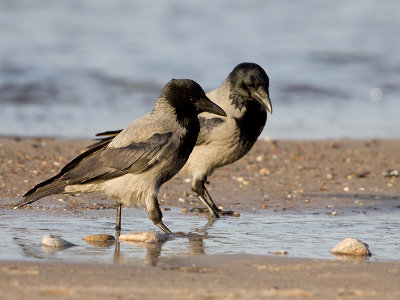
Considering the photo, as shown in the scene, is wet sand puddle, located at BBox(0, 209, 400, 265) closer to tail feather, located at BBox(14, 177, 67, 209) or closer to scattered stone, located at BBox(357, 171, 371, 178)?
tail feather, located at BBox(14, 177, 67, 209)

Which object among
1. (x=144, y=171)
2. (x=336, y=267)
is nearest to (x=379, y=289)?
(x=336, y=267)

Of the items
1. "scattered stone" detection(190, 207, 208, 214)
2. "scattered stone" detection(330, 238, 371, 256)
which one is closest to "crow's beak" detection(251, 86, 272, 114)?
"scattered stone" detection(190, 207, 208, 214)

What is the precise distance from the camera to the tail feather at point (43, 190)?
696 centimetres

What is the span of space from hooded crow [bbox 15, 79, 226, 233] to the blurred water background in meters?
5.55

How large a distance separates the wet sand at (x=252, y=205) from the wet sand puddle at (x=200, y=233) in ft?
0.91

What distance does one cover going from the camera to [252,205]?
8.68 meters

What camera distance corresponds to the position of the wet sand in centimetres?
484

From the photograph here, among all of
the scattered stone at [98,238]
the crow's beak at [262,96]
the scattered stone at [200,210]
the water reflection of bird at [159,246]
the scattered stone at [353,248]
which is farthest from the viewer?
the crow's beak at [262,96]

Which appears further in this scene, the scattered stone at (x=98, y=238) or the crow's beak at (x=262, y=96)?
the crow's beak at (x=262, y=96)

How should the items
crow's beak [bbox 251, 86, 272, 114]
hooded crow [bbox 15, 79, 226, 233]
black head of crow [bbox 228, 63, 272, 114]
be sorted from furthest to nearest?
black head of crow [bbox 228, 63, 272, 114]
crow's beak [bbox 251, 86, 272, 114]
hooded crow [bbox 15, 79, 226, 233]

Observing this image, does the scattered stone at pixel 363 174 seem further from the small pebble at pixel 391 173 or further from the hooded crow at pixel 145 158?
the hooded crow at pixel 145 158

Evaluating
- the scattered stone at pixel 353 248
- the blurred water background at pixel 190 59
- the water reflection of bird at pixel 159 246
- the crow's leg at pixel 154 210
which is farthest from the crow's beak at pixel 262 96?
the blurred water background at pixel 190 59

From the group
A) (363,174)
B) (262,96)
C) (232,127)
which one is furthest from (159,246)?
(363,174)

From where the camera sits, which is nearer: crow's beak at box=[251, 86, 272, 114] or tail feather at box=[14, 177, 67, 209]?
tail feather at box=[14, 177, 67, 209]
